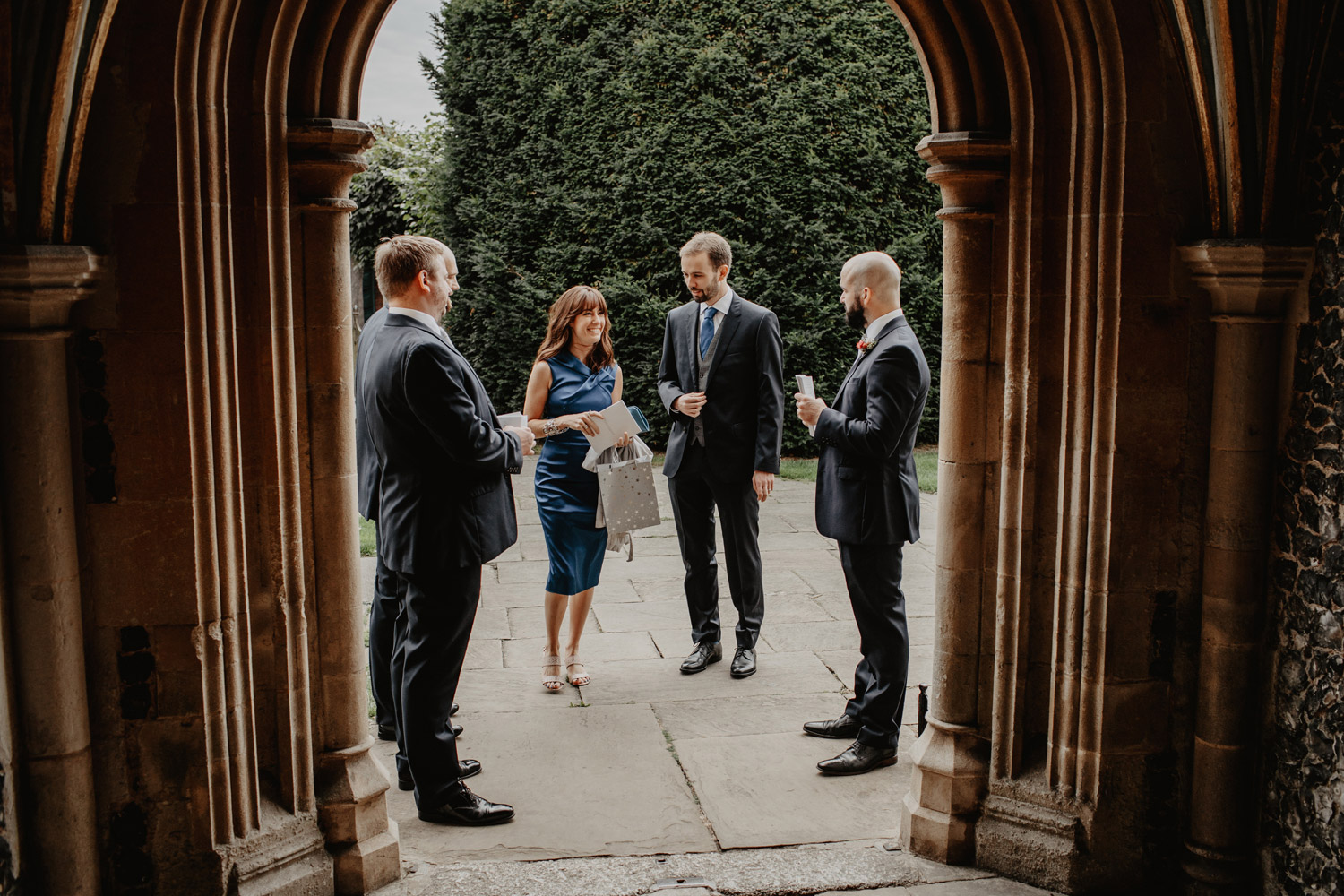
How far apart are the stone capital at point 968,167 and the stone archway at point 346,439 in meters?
0.01

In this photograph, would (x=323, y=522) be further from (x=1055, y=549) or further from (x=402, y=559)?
(x=1055, y=549)

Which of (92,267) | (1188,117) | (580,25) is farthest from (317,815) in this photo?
(580,25)

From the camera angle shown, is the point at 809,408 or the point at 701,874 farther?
the point at 809,408

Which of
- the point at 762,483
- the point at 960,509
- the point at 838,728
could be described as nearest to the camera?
the point at 960,509

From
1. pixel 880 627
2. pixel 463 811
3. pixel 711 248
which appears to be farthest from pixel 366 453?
pixel 880 627

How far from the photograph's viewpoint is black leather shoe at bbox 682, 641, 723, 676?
4945mm

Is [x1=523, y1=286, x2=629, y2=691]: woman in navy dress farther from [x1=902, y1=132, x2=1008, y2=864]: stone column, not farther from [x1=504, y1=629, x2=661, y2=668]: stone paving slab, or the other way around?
[x1=902, y1=132, x2=1008, y2=864]: stone column

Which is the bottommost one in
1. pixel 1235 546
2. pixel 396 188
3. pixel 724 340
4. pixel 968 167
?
pixel 1235 546

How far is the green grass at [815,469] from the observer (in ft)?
30.6

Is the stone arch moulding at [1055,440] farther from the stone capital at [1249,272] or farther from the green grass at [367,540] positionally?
the green grass at [367,540]

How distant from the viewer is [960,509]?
336cm

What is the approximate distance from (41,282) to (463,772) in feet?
7.23

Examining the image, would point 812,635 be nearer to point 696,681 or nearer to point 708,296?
point 696,681

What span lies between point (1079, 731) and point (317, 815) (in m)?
2.20
